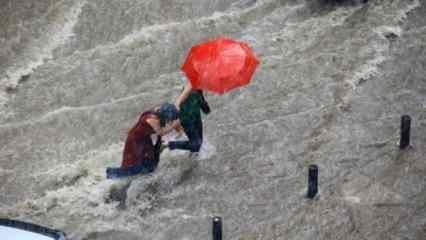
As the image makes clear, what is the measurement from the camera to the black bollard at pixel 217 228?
439 inches

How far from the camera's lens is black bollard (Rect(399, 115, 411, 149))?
12742 millimetres

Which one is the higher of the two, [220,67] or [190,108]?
[220,67]

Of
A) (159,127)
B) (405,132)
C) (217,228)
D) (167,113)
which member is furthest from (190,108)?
(405,132)

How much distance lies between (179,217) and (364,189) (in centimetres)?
263

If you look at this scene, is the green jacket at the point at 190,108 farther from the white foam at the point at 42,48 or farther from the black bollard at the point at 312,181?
the white foam at the point at 42,48

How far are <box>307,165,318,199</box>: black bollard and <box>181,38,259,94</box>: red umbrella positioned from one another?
151 cm

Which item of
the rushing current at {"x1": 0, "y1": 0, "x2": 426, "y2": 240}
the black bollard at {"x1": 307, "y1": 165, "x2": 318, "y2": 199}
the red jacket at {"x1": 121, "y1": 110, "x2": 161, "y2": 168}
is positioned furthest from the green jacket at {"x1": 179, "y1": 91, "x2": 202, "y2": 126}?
the black bollard at {"x1": 307, "y1": 165, "x2": 318, "y2": 199}

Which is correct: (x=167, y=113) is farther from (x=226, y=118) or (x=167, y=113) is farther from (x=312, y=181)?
(x=312, y=181)

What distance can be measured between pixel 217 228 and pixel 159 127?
198 centimetres

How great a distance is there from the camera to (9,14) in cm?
1795

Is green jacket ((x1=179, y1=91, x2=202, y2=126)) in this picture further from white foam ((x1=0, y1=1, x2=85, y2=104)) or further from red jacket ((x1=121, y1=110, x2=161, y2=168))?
white foam ((x1=0, y1=1, x2=85, y2=104))

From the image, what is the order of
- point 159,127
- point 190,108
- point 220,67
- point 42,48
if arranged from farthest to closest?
point 42,48 → point 190,108 → point 159,127 → point 220,67

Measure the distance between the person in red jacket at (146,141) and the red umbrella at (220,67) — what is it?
24.0 inches

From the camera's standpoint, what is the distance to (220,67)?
12.3 metres
